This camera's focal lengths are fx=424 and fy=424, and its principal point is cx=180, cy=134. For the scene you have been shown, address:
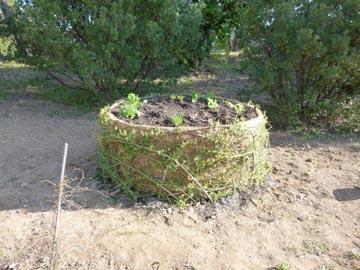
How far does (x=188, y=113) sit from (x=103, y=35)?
250 centimetres

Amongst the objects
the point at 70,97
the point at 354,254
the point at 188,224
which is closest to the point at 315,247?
the point at 354,254

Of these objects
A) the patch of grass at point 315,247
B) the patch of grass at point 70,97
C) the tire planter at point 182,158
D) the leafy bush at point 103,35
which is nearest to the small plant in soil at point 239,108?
the tire planter at point 182,158

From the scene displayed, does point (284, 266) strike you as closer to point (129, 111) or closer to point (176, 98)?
point (129, 111)

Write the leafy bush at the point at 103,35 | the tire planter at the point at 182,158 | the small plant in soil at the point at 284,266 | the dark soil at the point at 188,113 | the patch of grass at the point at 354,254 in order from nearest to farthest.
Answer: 1. the small plant in soil at the point at 284,266
2. the patch of grass at the point at 354,254
3. the tire planter at the point at 182,158
4. the dark soil at the point at 188,113
5. the leafy bush at the point at 103,35

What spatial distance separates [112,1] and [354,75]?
340 centimetres

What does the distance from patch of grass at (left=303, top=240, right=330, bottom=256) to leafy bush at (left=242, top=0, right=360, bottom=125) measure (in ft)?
8.54

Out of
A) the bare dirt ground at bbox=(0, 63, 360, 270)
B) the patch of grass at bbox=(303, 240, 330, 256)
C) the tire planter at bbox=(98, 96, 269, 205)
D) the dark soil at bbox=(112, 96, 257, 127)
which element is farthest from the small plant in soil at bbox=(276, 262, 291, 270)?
the dark soil at bbox=(112, 96, 257, 127)

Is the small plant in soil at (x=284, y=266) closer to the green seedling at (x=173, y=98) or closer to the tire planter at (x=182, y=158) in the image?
the tire planter at (x=182, y=158)

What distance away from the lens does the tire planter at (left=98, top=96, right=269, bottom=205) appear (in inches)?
136

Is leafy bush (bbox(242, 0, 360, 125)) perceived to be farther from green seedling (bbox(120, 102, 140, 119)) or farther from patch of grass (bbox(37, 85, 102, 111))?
patch of grass (bbox(37, 85, 102, 111))

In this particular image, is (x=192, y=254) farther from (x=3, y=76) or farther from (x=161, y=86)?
(x=3, y=76)

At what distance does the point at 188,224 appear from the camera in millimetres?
3352

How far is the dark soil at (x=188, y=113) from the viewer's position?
3.69 m

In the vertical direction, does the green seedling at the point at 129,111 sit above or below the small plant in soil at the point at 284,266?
above
